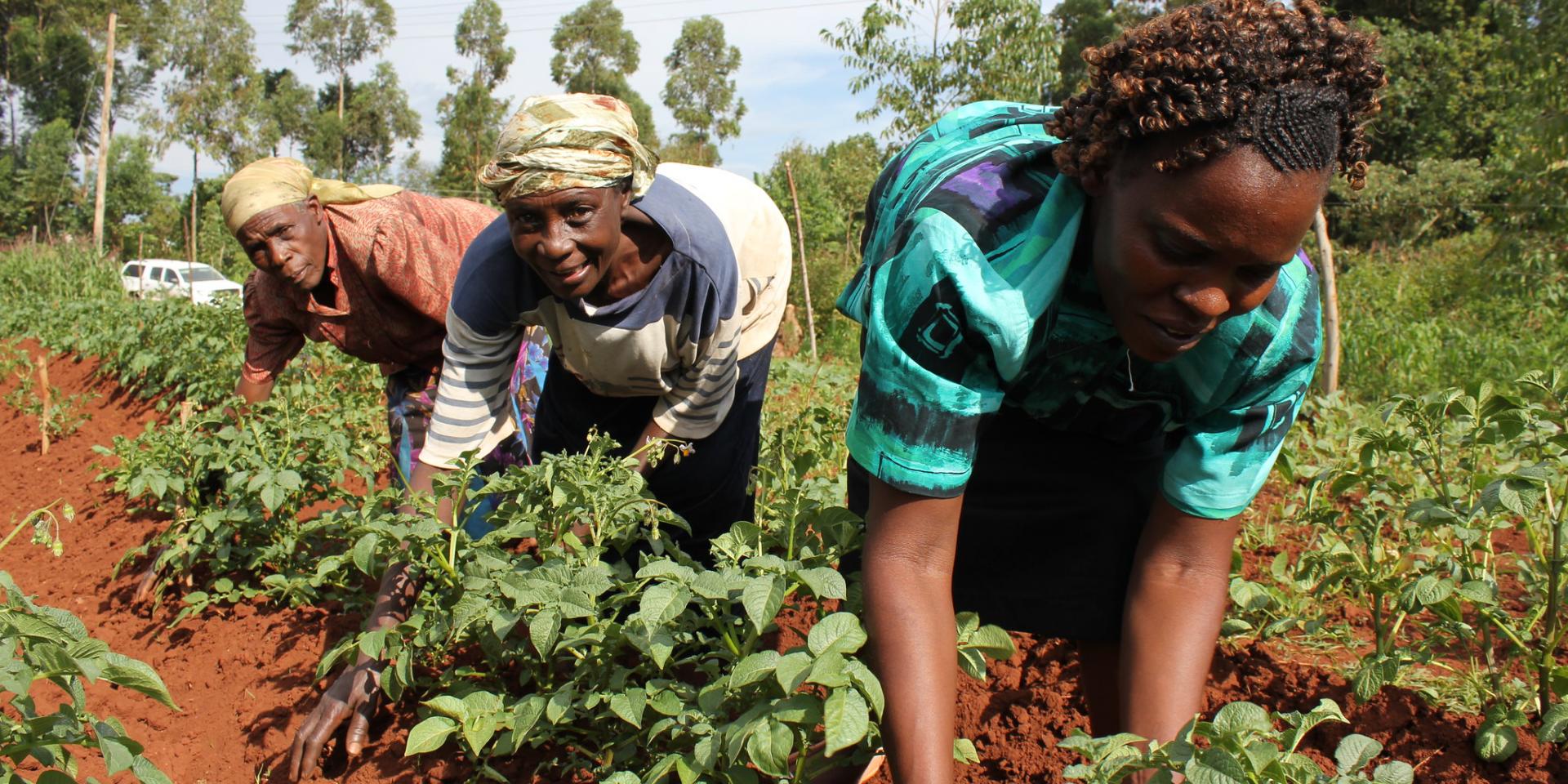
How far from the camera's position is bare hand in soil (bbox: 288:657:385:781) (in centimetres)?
218

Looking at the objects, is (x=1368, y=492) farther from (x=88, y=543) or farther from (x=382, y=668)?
(x=88, y=543)

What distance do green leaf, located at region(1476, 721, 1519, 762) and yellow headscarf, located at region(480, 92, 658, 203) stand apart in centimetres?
197

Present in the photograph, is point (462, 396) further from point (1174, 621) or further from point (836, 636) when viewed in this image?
point (1174, 621)

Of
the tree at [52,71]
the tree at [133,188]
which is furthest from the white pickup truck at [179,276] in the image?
the tree at [52,71]

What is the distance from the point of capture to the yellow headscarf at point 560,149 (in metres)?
2.13

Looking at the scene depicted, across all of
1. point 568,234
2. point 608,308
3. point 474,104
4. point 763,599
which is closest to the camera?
point 763,599

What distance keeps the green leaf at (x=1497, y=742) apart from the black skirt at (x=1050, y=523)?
77 centimetres

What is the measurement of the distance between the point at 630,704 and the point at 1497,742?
63.7 inches

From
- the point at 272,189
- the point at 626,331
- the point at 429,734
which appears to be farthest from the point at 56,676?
the point at 272,189

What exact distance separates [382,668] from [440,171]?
2991 centimetres

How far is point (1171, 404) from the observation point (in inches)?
64.6

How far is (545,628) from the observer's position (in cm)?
167

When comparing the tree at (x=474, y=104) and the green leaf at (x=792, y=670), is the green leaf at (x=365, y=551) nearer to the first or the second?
the green leaf at (x=792, y=670)

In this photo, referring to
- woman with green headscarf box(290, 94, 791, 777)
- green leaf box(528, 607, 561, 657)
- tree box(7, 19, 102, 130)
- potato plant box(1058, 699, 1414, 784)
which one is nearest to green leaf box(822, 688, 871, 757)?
potato plant box(1058, 699, 1414, 784)
